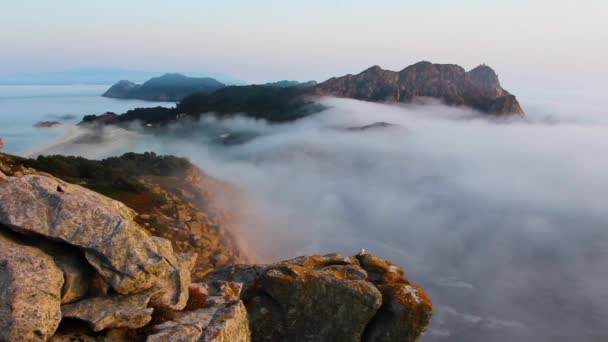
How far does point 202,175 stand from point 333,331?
278 ft

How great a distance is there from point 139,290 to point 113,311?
128 cm

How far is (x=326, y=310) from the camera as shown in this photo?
23.5 meters

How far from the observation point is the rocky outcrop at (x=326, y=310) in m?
23.4

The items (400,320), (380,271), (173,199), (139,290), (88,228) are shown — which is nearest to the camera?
(88,228)

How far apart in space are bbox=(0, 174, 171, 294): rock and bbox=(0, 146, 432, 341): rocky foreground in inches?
Answer: 1.5

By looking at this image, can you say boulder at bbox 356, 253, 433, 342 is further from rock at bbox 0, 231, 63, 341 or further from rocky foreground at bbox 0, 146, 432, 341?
rock at bbox 0, 231, 63, 341

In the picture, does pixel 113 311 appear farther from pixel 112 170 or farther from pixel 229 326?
pixel 112 170

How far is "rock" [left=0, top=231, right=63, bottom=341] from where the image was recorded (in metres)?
14.2

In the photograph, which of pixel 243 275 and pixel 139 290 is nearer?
pixel 139 290

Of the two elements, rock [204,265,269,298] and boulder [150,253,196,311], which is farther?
rock [204,265,269,298]

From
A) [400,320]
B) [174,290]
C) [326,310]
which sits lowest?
[400,320]

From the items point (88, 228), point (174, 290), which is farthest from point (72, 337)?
point (174, 290)

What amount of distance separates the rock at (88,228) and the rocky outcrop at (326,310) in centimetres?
702

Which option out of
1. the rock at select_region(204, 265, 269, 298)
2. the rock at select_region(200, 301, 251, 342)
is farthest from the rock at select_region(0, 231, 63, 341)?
the rock at select_region(204, 265, 269, 298)
